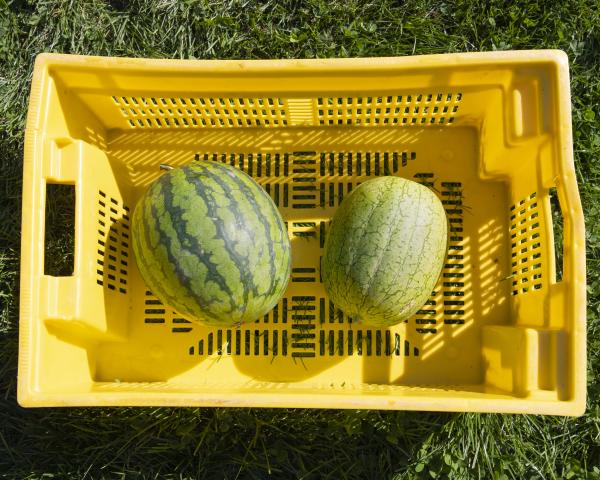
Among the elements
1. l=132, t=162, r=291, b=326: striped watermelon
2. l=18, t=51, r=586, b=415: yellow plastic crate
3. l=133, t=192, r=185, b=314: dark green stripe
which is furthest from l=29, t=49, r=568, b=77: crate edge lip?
l=133, t=192, r=185, b=314: dark green stripe

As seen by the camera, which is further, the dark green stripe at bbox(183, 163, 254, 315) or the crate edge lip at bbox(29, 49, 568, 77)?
the crate edge lip at bbox(29, 49, 568, 77)

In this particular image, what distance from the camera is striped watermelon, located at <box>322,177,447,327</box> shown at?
2.18 meters

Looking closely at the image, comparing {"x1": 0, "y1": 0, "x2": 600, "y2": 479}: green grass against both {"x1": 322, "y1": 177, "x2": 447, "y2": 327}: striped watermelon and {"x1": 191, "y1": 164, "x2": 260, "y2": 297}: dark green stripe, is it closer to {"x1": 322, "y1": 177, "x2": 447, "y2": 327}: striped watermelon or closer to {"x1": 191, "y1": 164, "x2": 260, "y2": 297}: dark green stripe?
{"x1": 322, "y1": 177, "x2": 447, "y2": 327}: striped watermelon

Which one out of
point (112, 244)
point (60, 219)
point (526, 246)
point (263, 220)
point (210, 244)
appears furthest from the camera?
point (60, 219)

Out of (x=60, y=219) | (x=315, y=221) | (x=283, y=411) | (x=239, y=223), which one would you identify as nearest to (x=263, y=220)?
(x=239, y=223)

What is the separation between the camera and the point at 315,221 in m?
2.82

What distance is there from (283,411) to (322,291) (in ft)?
2.34

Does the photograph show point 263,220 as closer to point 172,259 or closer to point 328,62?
point 172,259

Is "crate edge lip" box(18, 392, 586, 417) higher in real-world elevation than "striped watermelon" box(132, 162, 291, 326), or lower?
lower

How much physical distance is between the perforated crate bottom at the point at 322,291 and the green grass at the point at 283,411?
39cm

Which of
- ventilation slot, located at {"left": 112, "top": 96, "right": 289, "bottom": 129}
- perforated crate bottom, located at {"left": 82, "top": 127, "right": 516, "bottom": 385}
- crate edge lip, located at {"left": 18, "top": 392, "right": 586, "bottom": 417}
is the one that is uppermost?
ventilation slot, located at {"left": 112, "top": 96, "right": 289, "bottom": 129}

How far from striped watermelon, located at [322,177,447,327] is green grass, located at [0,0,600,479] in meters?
0.96

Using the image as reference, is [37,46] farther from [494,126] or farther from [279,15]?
[494,126]

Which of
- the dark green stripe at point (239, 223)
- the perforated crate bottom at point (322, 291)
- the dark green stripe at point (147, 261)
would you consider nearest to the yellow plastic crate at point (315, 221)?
the perforated crate bottom at point (322, 291)
